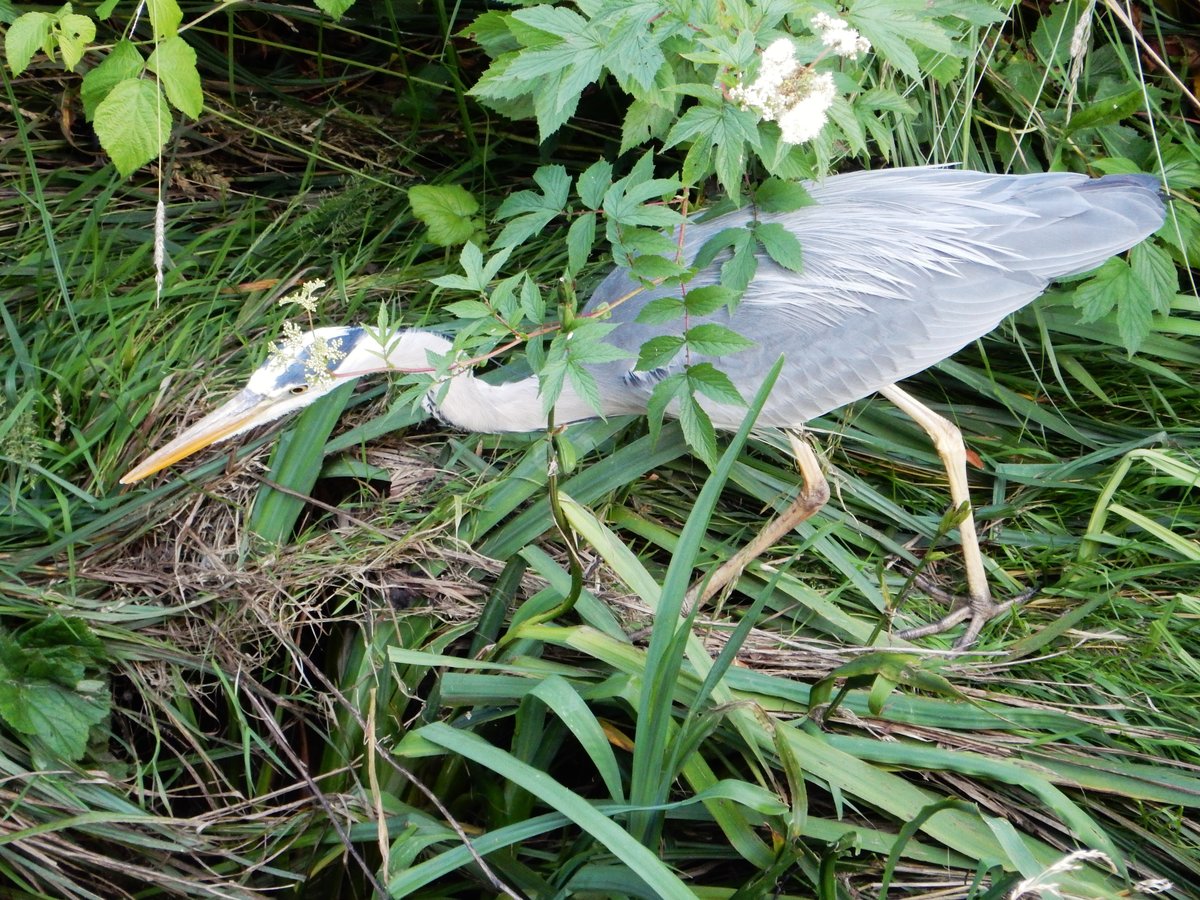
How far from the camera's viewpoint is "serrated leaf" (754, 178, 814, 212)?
1964 mm

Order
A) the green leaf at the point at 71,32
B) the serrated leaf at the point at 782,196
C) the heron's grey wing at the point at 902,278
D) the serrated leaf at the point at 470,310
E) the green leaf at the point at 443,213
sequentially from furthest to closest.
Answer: the green leaf at the point at 443,213 < the heron's grey wing at the point at 902,278 < the serrated leaf at the point at 782,196 < the green leaf at the point at 71,32 < the serrated leaf at the point at 470,310

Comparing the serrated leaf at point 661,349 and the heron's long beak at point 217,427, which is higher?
the serrated leaf at point 661,349

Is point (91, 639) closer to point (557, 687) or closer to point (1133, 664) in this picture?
point (557, 687)

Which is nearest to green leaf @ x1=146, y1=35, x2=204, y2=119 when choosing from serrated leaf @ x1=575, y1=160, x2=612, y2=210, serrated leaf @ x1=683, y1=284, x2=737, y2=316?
serrated leaf @ x1=575, y1=160, x2=612, y2=210

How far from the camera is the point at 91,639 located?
1.93m

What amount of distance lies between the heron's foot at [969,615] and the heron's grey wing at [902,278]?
524 millimetres

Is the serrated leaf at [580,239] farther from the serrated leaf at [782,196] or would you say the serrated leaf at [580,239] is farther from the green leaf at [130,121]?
the green leaf at [130,121]

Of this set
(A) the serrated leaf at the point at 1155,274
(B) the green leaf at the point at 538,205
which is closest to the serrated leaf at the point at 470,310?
(B) the green leaf at the point at 538,205

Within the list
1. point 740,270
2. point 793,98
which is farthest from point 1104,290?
point 793,98

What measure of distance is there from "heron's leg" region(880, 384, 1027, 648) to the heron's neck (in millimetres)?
759

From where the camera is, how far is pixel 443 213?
99.7 inches

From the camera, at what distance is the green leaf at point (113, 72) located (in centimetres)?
187

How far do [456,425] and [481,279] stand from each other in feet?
2.50

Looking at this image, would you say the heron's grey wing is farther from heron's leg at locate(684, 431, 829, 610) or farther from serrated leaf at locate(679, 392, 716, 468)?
serrated leaf at locate(679, 392, 716, 468)
